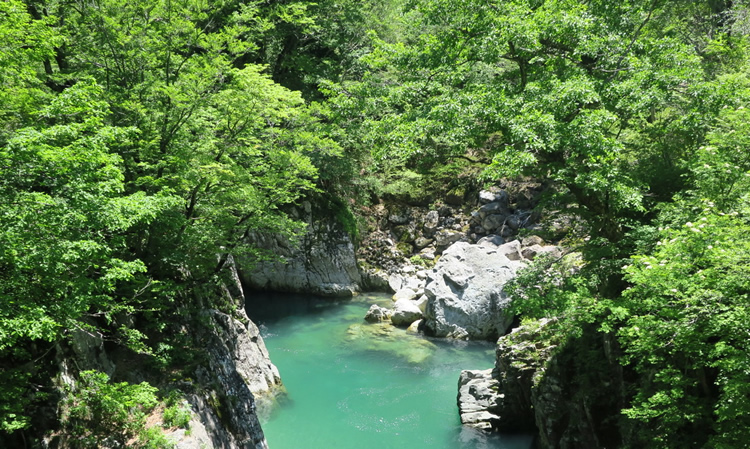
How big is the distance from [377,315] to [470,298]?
400cm

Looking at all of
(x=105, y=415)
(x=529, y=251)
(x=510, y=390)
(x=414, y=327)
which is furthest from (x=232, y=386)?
(x=529, y=251)

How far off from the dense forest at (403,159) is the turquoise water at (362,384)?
160 inches

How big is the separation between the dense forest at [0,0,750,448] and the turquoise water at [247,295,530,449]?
4.05 metres

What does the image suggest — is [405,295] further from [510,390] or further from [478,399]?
[510,390]

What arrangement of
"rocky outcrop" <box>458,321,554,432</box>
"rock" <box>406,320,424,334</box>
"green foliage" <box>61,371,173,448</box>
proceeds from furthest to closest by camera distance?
"rock" <box>406,320,424,334</box>
"rocky outcrop" <box>458,321,554,432</box>
"green foliage" <box>61,371,173,448</box>

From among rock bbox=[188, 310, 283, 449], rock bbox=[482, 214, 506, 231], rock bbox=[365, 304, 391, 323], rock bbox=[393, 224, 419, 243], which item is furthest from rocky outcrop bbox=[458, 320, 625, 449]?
rock bbox=[393, 224, 419, 243]

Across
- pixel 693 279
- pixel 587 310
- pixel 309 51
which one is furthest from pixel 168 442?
pixel 309 51

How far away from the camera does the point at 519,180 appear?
25.4 meters

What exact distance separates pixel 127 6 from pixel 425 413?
1252 centimetres

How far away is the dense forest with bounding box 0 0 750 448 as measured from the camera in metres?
5.62

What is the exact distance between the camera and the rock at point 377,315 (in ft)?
63.8

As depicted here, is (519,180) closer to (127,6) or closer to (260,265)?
(260,265)

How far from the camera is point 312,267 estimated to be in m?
22.8

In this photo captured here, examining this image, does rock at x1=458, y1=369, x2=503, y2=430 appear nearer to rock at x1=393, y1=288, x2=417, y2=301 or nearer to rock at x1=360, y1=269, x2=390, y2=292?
rock at x1=393, y1=288, x2=417, y2=301
